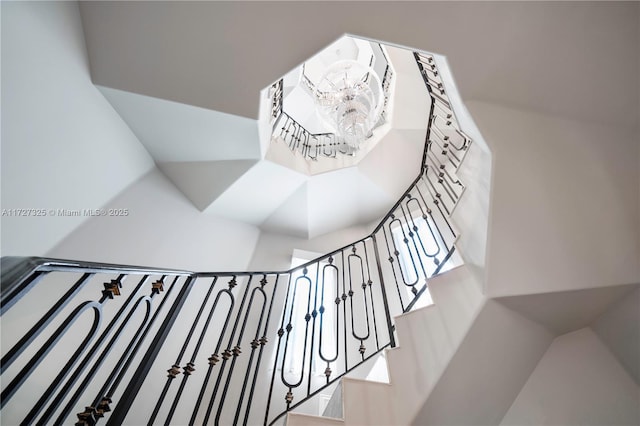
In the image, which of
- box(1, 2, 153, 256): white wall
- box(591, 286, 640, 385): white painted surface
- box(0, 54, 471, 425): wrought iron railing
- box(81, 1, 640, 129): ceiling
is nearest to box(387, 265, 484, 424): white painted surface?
box(0, 54, 471, 425): wrought iron railing

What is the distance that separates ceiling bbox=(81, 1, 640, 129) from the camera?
4.91 ft

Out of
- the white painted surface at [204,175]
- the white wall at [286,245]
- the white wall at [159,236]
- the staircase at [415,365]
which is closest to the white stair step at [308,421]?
the staircase at [415,365]

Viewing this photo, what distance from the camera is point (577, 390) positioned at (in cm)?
194

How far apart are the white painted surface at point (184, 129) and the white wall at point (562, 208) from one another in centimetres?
221

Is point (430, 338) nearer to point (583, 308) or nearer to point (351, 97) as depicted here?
point (583, 308)

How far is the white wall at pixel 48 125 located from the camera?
5.98 ft

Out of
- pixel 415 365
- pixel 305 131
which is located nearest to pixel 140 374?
pixel 415 365

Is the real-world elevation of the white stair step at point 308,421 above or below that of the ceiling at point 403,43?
below

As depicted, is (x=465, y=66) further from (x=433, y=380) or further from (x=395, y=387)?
(x=395, y=387)

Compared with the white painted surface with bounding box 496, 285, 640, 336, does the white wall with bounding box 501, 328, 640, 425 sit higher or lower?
lower

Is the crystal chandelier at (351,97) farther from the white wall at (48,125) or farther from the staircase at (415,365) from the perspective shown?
the white wall at (48,125)

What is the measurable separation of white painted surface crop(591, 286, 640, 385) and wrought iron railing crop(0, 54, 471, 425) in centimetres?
105

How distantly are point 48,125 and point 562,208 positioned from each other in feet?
12.3

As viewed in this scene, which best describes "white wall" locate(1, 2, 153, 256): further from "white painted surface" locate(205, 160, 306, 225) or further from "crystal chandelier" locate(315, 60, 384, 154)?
"crystal chandelier" locate(315, 60, 384, 154)
